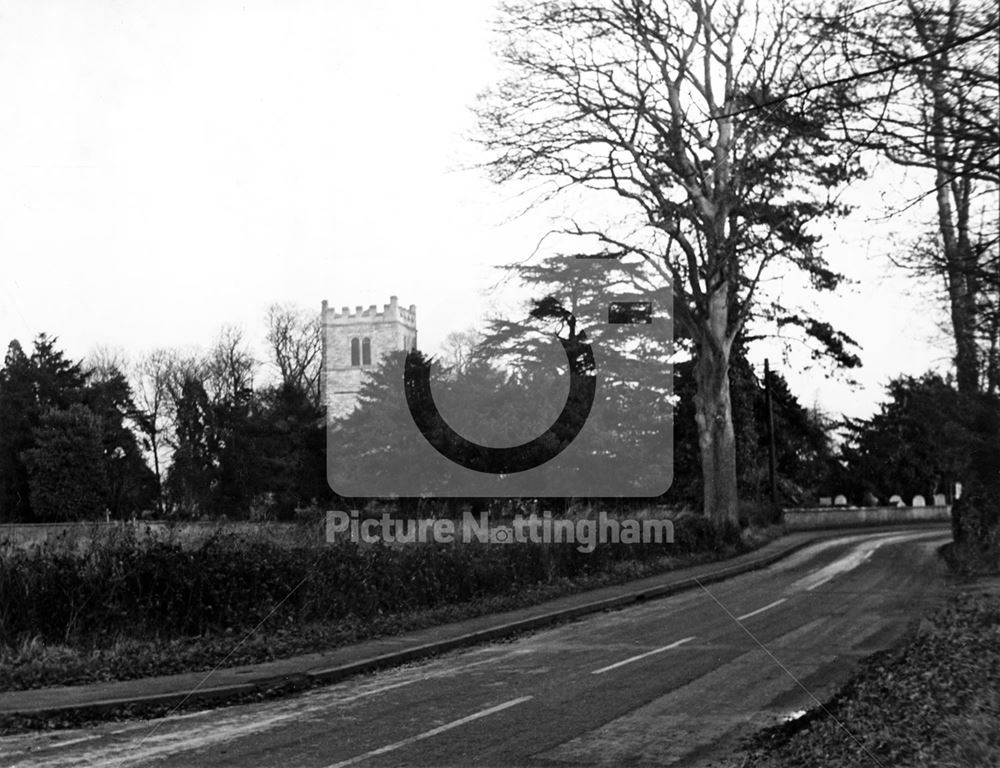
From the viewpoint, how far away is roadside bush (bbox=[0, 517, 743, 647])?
1527cm

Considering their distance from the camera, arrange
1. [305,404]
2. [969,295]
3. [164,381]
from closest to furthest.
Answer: [969,295], [305,404], [164,381]

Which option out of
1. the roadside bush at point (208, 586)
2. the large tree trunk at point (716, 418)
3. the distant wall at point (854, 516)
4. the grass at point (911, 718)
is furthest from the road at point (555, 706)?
the distant wall at point (854, 516)

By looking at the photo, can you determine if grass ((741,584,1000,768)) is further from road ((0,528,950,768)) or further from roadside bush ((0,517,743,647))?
roadside bush ((0,517,743,647))

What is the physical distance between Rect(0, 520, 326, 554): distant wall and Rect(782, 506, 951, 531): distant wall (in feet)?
115

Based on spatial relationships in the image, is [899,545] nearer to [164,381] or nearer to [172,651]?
[172,651]

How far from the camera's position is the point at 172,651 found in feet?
49.5

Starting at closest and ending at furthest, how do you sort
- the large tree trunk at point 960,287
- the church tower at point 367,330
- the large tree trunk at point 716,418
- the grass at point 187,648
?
the grass at point 187,648 → the large tree trunk at point 960,287 → the large tree trunk at point 716,418 → the church tower at point 367,330

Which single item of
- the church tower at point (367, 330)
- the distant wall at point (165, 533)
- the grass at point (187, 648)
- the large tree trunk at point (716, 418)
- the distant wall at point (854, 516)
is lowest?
the grass at point (187, 648)

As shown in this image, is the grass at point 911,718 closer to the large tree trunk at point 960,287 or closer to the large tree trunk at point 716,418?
the large tree trunk at point 960,287

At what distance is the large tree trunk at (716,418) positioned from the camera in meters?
35.7

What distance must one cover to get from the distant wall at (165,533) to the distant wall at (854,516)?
35.0 metres

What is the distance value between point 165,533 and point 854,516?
47950 millimetres

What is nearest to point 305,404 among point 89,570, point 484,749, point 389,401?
point 389,401

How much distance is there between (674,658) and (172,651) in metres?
6.86
